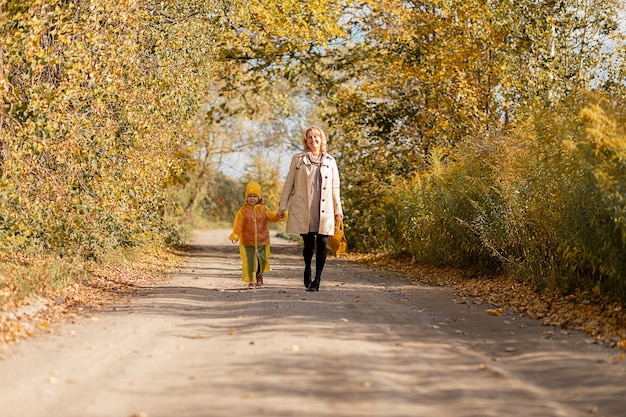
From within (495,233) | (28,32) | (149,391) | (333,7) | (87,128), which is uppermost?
(333,7)

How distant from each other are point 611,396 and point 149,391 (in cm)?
309

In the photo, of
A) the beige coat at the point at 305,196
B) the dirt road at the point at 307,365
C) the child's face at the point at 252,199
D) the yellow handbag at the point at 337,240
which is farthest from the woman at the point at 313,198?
the dirt road at the point at 307,365

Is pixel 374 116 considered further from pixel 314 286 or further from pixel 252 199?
pixel 314 286

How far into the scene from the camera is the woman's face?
39.9ft

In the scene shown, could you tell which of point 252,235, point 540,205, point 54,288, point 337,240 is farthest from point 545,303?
point 54,288

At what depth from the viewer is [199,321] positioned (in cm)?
930

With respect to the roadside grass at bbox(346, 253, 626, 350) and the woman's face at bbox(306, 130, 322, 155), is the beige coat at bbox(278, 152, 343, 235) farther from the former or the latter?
the roadside grass at bbox(346, 253, 626, 350)

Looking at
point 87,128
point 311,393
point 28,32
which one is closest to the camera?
point 311,393

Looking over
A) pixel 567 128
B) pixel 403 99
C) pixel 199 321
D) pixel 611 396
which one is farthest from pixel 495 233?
pixel 403 99

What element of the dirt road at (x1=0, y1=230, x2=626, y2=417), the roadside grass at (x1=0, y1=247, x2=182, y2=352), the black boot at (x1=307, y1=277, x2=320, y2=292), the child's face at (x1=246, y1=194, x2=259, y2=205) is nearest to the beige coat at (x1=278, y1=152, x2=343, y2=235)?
the black boot at (x1=307, y1=277, x2=320, y2=292)

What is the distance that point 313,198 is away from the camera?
12180mm

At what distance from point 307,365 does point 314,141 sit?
595 centimetres

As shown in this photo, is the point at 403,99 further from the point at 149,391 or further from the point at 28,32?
the point at 149,391

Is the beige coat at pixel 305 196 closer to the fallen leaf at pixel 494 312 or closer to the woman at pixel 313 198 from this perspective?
the woman at pixel 313 198
